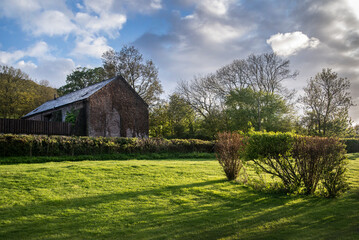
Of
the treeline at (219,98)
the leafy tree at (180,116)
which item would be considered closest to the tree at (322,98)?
the treeline at (219,98)

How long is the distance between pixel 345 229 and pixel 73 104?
87.3ft

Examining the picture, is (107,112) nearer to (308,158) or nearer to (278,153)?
(278,153)

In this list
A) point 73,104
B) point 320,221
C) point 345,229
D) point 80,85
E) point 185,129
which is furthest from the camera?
point 80,85

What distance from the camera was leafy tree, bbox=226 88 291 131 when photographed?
35.6m

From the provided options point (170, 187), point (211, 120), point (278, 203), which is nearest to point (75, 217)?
point (170, 187)

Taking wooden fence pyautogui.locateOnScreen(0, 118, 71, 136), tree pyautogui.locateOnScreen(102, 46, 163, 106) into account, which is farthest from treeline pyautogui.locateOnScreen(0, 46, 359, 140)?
wooden fence pyautogui.locateOnScreen(0, 118, 71, 136)

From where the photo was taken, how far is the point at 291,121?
3697 cm

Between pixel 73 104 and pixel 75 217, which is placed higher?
pixel 73 104

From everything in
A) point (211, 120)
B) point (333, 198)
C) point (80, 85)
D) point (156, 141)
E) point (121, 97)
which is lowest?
point (333, 198)

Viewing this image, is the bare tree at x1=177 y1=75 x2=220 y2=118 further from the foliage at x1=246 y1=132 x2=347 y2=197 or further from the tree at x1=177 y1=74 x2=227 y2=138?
the foliage at x1=246 y1=132 x2=347 y2=197

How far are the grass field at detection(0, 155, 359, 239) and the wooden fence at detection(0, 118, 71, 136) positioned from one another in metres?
15.1

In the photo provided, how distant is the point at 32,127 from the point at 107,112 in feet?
24.2

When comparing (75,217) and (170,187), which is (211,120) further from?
(75,217)

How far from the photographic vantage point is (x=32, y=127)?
22.1 metres
